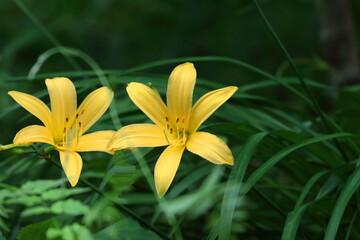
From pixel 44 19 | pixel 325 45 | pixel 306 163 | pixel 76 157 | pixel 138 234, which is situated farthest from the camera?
pixel 44 19

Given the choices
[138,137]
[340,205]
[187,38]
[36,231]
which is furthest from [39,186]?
[187,38]

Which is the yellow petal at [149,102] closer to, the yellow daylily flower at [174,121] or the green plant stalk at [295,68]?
the yellow daylily flower at [174,121]

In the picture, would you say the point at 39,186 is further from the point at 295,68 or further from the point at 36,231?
the point at 295,68

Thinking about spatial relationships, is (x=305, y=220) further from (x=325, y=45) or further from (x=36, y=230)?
(x=325, y=45)

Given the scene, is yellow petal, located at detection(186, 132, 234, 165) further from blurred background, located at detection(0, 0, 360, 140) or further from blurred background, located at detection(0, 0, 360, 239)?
blurred background, located at detection(0, 0, 360, 140)

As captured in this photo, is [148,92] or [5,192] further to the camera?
[5,192]

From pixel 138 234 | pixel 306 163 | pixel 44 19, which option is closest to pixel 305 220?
pixel 306 163
